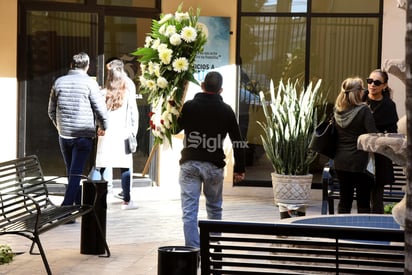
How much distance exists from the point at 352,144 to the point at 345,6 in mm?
5682

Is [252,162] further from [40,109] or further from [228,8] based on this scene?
[40,109]

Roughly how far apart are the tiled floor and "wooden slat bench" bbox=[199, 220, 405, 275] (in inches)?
129

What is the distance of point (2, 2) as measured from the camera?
43.0 ft

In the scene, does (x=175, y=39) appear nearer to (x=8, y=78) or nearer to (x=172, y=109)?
(x=172, y=109)

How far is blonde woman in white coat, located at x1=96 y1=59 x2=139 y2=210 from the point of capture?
11805 mm

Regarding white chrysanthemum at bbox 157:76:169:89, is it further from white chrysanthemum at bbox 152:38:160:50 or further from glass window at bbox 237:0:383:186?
glass window at bbox 237:0:383:186

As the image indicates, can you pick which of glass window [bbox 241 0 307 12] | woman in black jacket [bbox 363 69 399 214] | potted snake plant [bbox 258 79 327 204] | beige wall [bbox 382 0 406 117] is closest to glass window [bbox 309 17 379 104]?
beige wall [bbox 382 0 406 117]

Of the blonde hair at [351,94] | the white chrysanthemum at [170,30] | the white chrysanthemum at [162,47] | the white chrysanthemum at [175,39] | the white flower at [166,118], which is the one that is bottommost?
the white flower at [166,118]

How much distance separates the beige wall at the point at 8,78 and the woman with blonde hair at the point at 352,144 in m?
6.06

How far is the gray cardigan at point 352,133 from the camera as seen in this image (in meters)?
8.58

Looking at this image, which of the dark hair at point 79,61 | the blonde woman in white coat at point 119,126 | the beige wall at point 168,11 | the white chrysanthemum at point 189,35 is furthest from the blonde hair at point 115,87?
the white chrysanthemum at point 189,35

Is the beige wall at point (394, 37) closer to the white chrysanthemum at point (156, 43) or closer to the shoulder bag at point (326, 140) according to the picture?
the shoulder bag at point (326, 140)

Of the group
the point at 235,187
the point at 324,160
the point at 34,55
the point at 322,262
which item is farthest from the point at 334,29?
the point at 322,262

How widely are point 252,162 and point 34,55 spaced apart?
371cm
